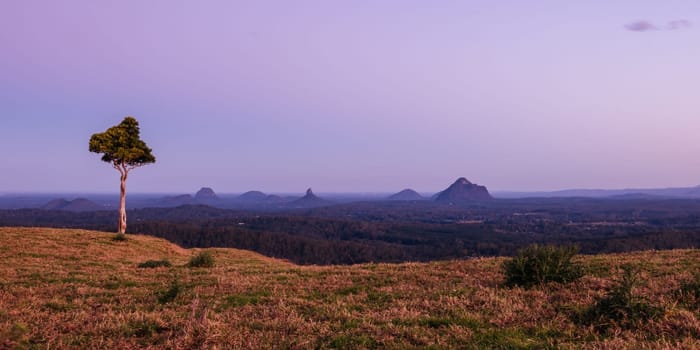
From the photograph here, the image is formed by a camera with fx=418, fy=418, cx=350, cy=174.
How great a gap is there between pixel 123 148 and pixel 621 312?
3455 centimetres

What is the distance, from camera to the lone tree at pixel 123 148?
106ft

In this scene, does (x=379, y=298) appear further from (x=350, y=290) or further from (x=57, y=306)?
(x=57, y=306)

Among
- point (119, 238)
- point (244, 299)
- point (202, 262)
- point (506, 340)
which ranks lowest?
point (202, 262)

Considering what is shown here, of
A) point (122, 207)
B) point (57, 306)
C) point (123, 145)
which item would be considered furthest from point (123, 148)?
point (57, 306)

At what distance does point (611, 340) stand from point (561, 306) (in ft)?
7.55

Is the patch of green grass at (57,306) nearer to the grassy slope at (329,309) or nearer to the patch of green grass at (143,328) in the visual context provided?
the grassy slope at (329,309)

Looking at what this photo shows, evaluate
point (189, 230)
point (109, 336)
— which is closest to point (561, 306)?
point (109, 336)

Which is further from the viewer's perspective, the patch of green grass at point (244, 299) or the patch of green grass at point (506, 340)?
the patch of green grass at point (244, 299)

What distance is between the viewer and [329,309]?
905 cm

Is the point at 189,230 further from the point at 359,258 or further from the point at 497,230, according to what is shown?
the point at 497,230

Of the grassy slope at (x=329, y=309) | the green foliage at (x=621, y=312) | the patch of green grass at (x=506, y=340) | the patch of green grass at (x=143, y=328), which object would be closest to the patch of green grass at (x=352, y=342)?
the grassy slope at (x=329, y=309)

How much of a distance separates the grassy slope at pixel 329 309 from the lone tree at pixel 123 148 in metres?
18.8

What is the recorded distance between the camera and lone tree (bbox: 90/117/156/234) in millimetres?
32250

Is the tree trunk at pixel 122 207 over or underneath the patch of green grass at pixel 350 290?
over
